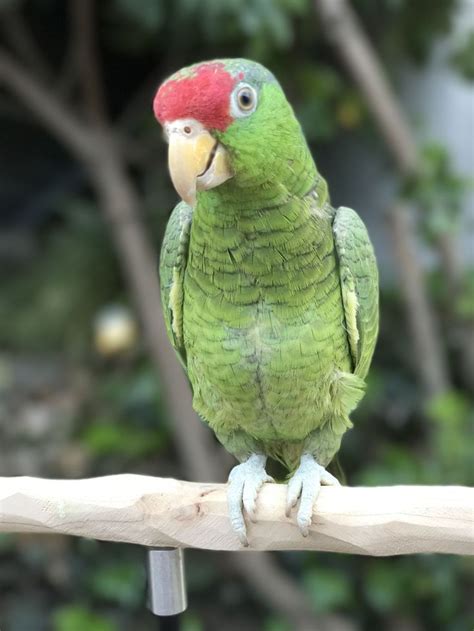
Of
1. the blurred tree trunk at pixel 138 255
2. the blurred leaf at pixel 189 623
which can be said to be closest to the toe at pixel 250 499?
the blurred tree trunk at pixel 138 255

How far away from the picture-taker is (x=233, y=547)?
797mm

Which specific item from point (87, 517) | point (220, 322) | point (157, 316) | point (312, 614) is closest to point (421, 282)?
point (157, 316)

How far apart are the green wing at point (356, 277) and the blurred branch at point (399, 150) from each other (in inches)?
37.7

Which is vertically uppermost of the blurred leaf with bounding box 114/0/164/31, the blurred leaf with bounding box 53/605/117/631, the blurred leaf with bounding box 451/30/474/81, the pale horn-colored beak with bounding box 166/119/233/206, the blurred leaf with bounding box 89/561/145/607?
the blurred leaf with bounding box 114/0/164/31

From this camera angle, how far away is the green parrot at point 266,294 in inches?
26.0

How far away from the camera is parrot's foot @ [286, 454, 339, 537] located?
0.76 meters

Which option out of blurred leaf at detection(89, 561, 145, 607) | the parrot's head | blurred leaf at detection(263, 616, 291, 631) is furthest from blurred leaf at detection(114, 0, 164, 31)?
blurred leaf at detection(263, 616, 291, 631)

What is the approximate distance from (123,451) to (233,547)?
44.0 inches

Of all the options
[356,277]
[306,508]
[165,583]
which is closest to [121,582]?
[165,583]

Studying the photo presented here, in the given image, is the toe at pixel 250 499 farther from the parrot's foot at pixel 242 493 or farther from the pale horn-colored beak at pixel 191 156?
the pale horn-colored beak at pixel 191 156

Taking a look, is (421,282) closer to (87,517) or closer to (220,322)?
(220,322)

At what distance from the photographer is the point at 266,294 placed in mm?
768

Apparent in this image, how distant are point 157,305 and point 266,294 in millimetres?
975

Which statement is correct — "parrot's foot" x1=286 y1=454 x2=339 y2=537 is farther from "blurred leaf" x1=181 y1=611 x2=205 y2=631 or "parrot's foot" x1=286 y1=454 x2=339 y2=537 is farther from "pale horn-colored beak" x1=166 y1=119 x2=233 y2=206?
"blurred leaf" x1=181 y1=611 x2=205 y2=631
